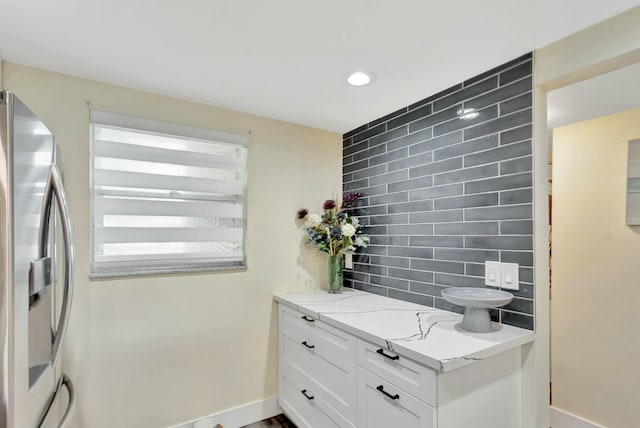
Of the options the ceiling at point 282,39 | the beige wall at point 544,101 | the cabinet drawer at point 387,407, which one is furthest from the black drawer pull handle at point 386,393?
the ceiling at point 282,39

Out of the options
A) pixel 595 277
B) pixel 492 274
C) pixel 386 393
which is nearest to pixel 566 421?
pixel 595 277

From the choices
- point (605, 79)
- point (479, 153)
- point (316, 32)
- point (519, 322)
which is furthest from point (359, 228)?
point (605, 79)

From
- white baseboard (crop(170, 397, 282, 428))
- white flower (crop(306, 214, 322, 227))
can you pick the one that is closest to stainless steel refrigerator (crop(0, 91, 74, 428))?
white baseboard (crop(170, 397, 282, 428))

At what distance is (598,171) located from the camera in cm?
224

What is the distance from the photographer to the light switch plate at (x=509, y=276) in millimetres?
1535

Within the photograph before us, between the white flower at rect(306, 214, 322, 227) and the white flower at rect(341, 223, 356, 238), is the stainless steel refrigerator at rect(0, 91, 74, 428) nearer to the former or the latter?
the white flower at rect(306, 214, 322, 227)

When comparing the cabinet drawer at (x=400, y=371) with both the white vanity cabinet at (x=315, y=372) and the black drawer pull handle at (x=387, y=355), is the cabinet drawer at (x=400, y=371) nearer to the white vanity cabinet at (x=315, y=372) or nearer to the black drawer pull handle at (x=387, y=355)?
the black drawer pull handle at (x=387, y=355)

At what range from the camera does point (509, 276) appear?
5.12 feet

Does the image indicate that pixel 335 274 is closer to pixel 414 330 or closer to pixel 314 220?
pixel 314 220

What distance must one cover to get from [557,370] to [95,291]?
10.3 feet

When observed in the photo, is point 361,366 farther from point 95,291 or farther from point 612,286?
point 612,286

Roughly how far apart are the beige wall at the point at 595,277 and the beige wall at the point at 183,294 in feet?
5.85

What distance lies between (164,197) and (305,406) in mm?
1556

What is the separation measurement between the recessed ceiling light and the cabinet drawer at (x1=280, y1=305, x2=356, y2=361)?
1355 mm
